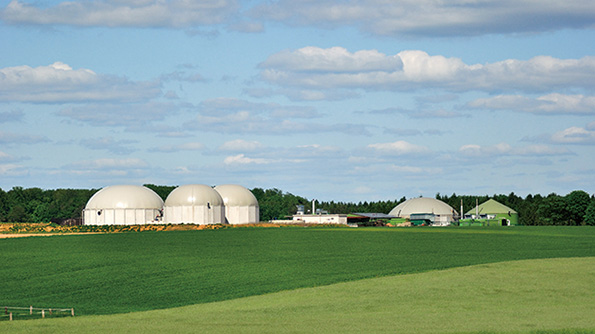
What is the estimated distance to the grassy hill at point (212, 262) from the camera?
45531 millimetres

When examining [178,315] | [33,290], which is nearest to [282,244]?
[33,290]

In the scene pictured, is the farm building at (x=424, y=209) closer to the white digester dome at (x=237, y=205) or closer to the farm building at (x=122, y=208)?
the white digester dome at (x=237, y=205)

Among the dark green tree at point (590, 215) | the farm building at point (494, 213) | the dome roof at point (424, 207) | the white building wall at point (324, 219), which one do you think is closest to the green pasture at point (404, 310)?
the white building wall at point (324, 219)

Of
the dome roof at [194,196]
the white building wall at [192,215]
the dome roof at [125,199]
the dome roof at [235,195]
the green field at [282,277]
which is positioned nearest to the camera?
the green field at [282,277]

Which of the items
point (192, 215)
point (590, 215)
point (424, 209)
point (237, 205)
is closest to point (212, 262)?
point (192, 215)

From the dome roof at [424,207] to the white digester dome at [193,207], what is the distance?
58444mm

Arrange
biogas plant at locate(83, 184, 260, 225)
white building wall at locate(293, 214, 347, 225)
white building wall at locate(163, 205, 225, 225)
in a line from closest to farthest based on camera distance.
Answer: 1. white building wall at locate(163, 205, 225, 225)
2. biogas plant at locate(83, 184, 260, 225)
3. white building wall at locate(293, 214, 347, 225)

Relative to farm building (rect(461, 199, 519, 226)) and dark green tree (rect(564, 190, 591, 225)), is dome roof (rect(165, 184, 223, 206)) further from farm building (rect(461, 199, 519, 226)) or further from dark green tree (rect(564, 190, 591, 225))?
dark green tree (rect(564, 190, 591, 225))

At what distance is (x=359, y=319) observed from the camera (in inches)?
1224

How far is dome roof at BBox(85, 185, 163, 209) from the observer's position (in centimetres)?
12569

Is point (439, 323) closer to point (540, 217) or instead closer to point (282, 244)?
point (282, 244)

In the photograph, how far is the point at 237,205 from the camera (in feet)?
438

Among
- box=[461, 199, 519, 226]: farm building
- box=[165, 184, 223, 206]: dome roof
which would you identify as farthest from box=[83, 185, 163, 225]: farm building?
box=[461, 199, 519, 226]: farm building

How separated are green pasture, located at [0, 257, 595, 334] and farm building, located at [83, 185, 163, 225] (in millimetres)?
85922
